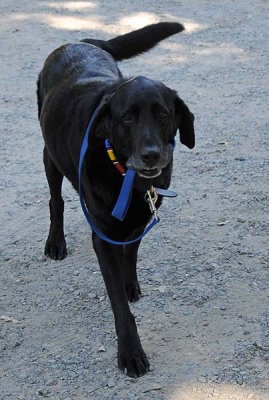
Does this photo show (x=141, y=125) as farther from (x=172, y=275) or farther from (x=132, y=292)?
(x=172, y=275)

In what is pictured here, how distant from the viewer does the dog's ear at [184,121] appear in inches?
132

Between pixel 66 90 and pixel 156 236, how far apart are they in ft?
3.71

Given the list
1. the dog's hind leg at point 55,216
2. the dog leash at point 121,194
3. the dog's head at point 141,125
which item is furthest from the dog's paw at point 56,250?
the dog's head at point 141,125

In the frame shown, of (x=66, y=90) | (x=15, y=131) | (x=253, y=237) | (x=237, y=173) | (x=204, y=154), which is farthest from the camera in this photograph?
(x=15, y=131)

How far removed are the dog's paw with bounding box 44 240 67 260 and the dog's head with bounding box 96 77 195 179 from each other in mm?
1344

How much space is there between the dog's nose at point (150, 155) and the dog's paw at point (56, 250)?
154cm

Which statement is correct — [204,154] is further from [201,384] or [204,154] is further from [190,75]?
[201,384]

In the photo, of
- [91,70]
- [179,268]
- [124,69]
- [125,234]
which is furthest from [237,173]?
[124,69]

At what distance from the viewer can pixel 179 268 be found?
421 centimetres

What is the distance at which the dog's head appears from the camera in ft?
10.0

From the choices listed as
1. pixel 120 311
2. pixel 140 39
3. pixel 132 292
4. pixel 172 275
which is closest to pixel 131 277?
pixel 132 292

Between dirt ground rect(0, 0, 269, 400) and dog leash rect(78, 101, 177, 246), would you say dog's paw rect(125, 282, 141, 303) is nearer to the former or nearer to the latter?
dirt ground rect(0, 0, 269, 400)

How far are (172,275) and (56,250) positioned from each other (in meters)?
0.75

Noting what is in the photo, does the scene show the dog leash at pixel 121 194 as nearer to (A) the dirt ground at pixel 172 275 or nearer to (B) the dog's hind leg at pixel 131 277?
(B) the dog's hind leg at pixel 131 277
